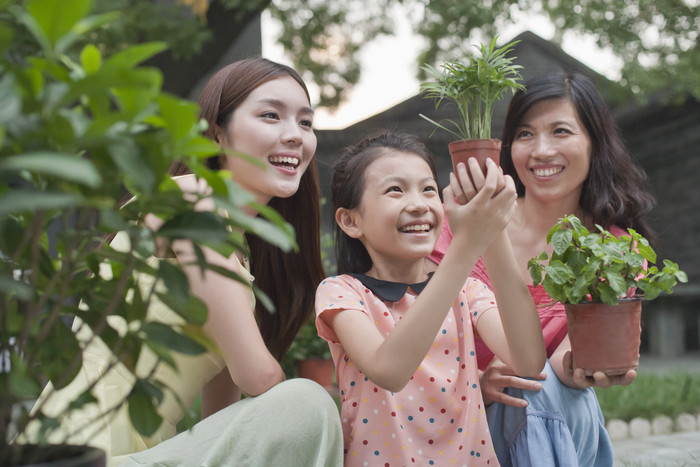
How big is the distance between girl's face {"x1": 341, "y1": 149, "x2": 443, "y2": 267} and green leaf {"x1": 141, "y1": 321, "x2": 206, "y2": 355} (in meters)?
1.22

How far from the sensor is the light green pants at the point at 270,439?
5.87ft

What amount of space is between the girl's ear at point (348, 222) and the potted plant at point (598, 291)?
1.85 feet

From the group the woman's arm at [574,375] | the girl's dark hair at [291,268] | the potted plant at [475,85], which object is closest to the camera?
the potted plant at [475,85]

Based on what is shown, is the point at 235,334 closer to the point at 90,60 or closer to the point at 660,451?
the point at 90,60

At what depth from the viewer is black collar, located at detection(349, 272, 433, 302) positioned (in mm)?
2209

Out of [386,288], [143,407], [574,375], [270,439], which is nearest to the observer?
[143,407]

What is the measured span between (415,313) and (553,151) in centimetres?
114

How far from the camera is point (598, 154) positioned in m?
2.76

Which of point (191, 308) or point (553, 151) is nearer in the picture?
point (191, 308)

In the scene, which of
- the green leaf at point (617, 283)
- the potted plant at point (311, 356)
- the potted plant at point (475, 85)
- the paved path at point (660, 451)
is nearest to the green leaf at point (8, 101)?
the potted plant at point (475, 85)

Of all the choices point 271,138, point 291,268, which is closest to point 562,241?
point 271,138

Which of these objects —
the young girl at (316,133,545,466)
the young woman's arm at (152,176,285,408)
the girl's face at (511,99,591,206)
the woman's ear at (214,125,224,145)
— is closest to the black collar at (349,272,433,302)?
the young girl at (316,133,545,466)

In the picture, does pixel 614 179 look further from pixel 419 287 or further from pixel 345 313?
pixel 345 313

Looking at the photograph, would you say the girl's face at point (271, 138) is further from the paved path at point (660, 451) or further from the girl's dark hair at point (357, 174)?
the paved path at point (660, 451)
